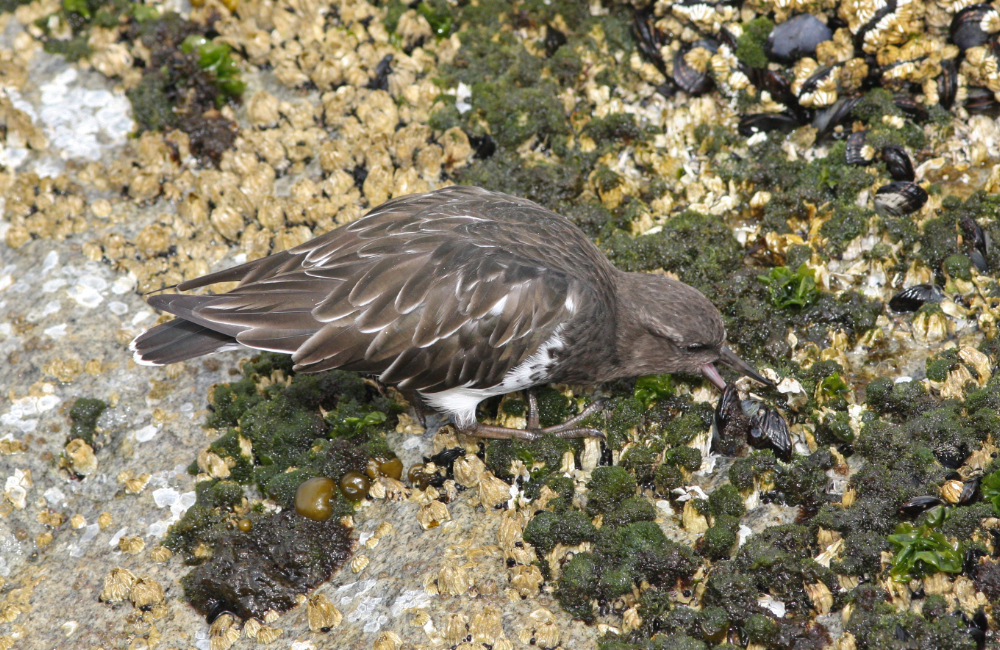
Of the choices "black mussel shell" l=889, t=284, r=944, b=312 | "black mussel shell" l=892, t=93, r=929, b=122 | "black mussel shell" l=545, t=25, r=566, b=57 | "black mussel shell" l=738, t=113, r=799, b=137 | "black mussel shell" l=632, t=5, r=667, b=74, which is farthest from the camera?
"black mussel shell" l=545, t=25, r=566, b=57

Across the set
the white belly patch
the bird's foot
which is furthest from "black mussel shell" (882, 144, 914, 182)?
the white belly patch

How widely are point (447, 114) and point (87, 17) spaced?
3283mm

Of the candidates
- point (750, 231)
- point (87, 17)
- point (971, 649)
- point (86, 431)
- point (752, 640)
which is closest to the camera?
point (971, 649)

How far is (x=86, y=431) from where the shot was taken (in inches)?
184

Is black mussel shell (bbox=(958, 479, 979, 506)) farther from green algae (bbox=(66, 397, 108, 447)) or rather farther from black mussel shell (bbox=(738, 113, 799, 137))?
green algae (bbox=(66, 397, 108, 447))

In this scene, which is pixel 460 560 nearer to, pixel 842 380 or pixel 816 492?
pixel 816 492

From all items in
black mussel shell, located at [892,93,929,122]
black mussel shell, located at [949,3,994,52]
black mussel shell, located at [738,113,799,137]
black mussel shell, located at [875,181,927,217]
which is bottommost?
black mussel shell, located at [875,181,927,217]

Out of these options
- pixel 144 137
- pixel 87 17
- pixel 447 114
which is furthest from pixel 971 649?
pixel 87 17

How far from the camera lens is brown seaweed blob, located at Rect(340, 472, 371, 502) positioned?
4.23 metres

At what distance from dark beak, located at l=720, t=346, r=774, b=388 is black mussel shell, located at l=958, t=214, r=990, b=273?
60.0 inches

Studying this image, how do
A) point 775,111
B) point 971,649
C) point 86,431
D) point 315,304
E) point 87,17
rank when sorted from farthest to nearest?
point 87,17, point 775,111, point 86,431, point 315,304, point 971,649

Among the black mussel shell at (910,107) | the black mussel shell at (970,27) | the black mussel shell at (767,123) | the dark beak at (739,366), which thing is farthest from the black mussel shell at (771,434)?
the black mussel shell at (970,27)

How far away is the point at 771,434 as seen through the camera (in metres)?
4.14

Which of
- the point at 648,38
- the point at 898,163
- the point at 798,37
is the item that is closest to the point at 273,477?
the point at 648,38
